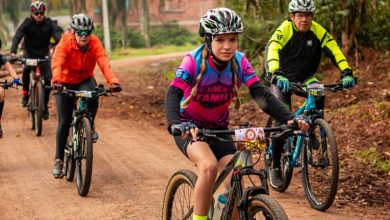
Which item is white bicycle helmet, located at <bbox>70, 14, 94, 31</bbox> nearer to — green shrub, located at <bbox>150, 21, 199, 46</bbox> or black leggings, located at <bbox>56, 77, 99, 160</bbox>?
black leggings, located at <bbox>56, 77, 99, 160</bbox>

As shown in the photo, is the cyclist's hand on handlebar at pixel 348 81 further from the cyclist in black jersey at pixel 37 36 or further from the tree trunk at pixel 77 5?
the tree trunk at pixel 77 5

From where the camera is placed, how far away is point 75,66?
9047 mm

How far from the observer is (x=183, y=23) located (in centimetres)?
6512

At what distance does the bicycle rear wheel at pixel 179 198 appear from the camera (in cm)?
563

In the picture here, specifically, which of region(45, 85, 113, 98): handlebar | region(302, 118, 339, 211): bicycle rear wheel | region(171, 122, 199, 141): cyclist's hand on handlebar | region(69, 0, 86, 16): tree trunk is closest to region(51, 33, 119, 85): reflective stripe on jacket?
region(45, 85, 113, 98): handlebar

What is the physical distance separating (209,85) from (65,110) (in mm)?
3898

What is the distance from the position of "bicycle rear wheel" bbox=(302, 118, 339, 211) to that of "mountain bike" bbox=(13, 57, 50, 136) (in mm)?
6232

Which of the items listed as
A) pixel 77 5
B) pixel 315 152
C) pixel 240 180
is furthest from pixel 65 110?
pixel 77 5

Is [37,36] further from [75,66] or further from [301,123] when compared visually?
[301,123]

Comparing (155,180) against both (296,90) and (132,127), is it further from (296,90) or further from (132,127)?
(132,127)

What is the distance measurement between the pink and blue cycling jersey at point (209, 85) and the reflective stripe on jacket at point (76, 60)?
3.23m

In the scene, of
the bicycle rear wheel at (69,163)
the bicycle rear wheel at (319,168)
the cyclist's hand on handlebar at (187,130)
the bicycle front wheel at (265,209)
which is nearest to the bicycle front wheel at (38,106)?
the bicycle rear wheel at (69,163)

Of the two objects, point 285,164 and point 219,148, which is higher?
point 219,148

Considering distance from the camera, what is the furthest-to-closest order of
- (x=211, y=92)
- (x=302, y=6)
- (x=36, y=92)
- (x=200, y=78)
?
(x=36, y=92) → (x=302, y=6) → (x=211, y=92) → (x=200, y=78)
